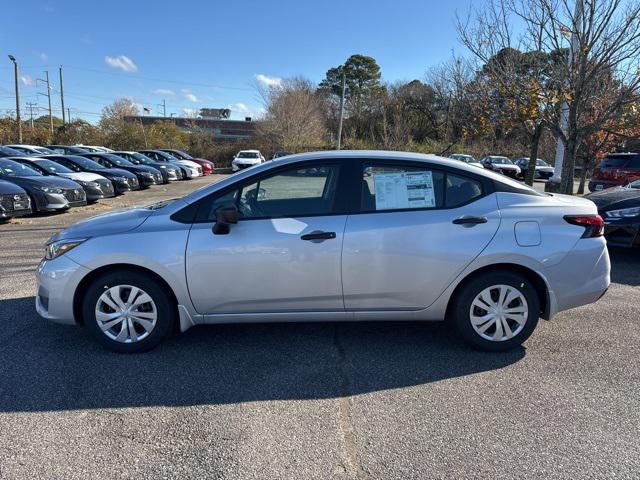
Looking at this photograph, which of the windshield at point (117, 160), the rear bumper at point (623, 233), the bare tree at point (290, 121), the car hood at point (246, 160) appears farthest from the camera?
the bare tree at point (290, 121)

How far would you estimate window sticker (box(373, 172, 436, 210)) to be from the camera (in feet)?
12.3

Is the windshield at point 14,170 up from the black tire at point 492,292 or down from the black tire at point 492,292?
up

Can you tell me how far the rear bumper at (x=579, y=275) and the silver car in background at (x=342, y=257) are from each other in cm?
1

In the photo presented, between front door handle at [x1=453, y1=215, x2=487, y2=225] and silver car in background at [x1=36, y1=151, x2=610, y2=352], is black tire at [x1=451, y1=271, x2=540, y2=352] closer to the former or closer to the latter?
silver car in background at [x1=36, y1=151, x2=610, y2=352]

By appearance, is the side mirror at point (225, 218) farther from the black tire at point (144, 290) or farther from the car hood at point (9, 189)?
the car hood at point (9, 189)

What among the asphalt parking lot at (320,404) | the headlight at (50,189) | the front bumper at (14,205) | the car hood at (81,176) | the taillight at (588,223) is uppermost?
the car hood at (81,176)

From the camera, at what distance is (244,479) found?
2412 millimetres

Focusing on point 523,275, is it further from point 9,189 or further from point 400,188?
point 9,189

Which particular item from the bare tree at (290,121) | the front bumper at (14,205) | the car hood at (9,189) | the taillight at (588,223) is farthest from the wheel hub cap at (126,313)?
the bare tree at (290,121)

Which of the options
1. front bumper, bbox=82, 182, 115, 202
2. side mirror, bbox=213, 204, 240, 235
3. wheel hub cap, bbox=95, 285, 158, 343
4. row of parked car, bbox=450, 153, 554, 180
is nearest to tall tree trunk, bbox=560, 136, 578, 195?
side mirror, bbox=213, 204, 240, 235

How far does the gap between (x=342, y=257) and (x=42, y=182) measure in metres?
10.5

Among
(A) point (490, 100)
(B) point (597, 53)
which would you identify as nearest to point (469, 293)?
(B) point (597, 53)

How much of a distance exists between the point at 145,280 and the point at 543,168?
32.0 meters

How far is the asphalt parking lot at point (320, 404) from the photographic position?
2551 millimetres
